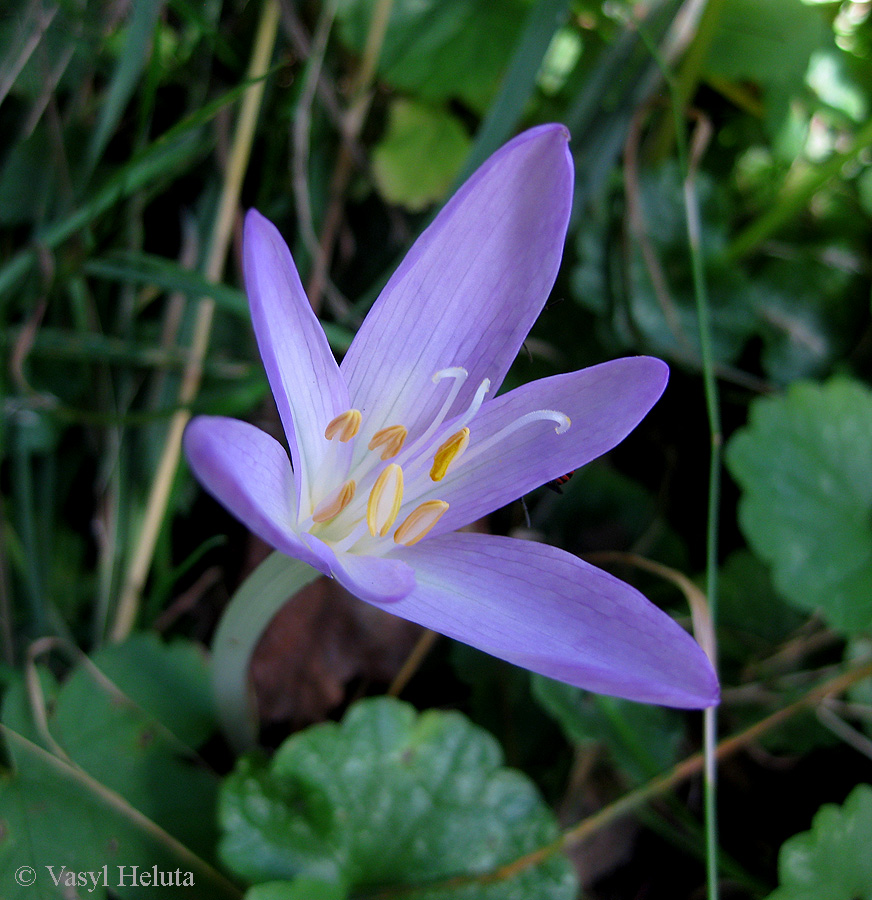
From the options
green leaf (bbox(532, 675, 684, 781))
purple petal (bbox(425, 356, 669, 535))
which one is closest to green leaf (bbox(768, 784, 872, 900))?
green leaf (bbox(532, 675, 684, 781))

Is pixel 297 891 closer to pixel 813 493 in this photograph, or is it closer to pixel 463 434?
pixel 463 434

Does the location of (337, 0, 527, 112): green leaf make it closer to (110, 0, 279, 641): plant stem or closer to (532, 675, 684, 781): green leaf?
(110, 0, 279, 641): plant stem

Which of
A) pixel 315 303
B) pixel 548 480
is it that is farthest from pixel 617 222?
pixel 548 480

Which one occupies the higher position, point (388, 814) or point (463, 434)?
point (463, 434)

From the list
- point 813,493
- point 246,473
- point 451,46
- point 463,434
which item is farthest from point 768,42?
point 246,473

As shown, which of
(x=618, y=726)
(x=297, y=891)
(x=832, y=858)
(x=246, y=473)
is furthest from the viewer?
(x=618, y=726)

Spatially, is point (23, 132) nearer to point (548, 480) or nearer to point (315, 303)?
point (315, 303)

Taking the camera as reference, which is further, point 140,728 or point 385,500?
point 140,728

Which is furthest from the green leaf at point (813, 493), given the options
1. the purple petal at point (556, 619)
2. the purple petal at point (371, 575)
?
the purple petal at point (371, 575)
